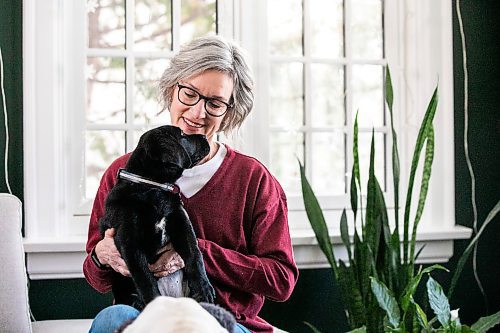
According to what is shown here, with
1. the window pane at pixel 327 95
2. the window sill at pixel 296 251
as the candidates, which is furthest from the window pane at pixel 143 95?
the window pane at pixel 327 95

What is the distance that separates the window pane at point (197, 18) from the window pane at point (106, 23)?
0.24 metres

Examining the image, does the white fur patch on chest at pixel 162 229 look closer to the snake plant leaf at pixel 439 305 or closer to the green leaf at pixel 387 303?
the green leaf at pixel 387 303

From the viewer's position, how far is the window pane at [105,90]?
2939 millimetres

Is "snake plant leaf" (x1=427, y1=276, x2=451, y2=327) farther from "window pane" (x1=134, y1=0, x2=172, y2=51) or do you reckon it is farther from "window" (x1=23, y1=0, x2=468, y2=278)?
"window pane" (x1=134, y1=0, x2=172, y2=51)

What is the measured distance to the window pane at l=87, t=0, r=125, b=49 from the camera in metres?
2.94

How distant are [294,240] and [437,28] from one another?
41.6 inches

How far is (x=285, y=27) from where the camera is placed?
313 cm

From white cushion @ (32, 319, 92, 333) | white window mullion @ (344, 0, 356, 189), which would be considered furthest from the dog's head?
white window mullion @ (344, 0, 356, 189)

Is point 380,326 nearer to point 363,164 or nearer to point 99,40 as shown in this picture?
point 363,164

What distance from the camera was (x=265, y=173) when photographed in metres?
2.23

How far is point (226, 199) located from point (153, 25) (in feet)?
3.65

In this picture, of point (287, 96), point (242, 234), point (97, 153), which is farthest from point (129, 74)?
point (242, 234)

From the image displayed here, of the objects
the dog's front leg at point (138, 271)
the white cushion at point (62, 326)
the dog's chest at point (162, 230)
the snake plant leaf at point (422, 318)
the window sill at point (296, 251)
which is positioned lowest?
the white cushion at point (62, 326)

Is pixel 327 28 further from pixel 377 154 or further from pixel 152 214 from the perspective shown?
pixel 152 214
